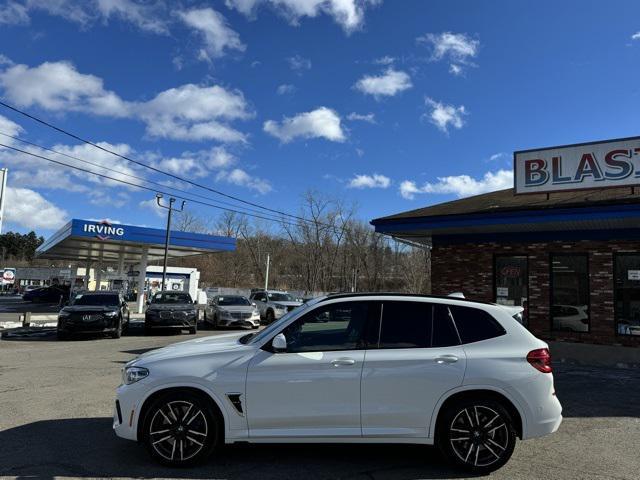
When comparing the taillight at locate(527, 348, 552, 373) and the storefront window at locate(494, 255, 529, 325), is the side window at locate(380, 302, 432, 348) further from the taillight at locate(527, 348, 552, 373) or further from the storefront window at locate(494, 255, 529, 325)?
the storefront window at locate(494, 255, 529, 325)

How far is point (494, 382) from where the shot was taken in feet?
16.5

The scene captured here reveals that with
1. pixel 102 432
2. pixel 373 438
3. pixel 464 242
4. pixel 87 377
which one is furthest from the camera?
pixel 464 242

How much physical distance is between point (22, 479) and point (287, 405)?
2.41m

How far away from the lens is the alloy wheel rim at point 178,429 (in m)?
5.04

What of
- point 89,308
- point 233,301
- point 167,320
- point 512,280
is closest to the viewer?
point 512,280

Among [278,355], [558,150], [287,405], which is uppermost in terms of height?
[558,150]

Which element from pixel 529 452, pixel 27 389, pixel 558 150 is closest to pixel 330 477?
pixel 529 452

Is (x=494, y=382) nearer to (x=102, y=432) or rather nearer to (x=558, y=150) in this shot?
(x=102, y=432)

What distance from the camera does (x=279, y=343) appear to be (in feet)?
16.5

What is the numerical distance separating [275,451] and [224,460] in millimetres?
588

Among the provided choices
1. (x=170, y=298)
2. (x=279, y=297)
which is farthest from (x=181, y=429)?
(x=279, y=297)

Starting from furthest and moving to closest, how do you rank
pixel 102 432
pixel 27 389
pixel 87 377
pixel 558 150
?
pixel 558 150
pixel 87 377
pixel 27 389
pixel 102 432

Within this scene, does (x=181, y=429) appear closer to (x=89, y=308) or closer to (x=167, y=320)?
(x=89, y=308)

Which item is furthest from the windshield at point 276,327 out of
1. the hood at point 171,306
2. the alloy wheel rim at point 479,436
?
the hood at point 171,306
